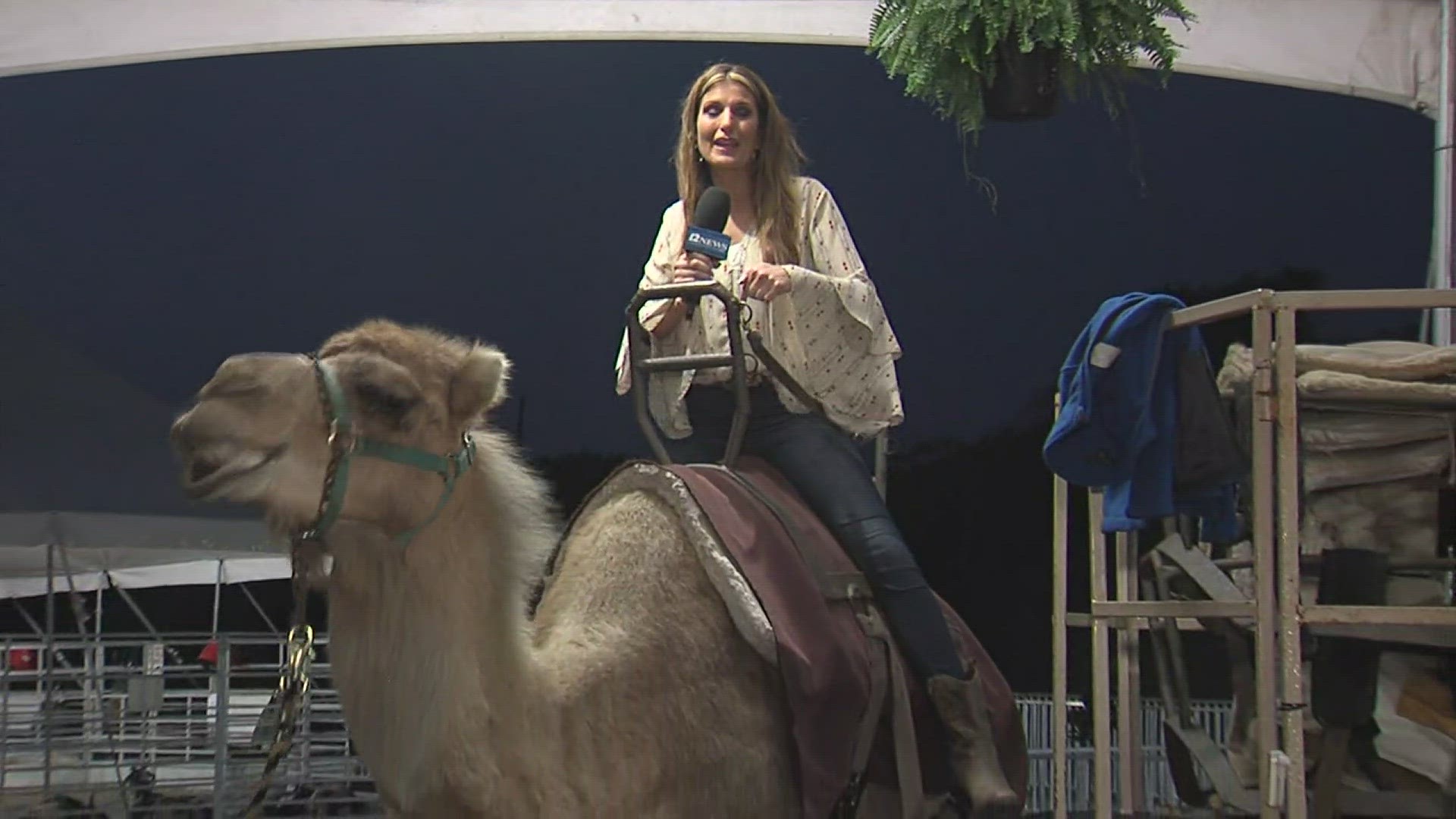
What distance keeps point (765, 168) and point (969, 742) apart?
131cm

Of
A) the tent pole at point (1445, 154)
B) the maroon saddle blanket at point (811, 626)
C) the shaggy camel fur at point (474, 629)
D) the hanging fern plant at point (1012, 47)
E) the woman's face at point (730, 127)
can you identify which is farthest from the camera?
the tent pole at point (1445, 154)

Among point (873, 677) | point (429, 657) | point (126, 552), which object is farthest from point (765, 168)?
point (126, 552)

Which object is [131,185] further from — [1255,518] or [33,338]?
[1255,518]

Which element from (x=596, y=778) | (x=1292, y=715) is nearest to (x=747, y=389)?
(x=596, y=778)

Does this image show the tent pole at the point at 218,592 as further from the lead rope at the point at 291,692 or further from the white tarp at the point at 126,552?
the lead rope at the point at 291,692

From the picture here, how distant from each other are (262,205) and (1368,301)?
3.69 metres

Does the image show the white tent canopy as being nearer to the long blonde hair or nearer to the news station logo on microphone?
the long blonde hair

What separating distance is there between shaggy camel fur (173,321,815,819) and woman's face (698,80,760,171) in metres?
1.01

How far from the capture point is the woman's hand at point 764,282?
3203 millimetres

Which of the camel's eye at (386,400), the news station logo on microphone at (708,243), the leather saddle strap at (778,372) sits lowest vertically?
the camel's eye at (386,400)

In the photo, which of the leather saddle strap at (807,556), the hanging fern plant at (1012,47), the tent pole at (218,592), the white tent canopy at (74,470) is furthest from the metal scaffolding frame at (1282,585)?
the tent pole at (218,592)

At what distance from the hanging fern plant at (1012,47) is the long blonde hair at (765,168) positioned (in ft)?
4.48

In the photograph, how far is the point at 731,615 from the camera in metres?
2.96

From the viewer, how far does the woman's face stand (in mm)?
3585
